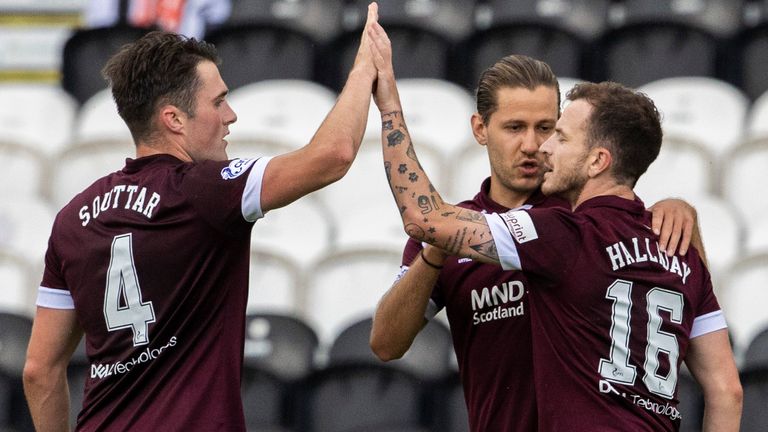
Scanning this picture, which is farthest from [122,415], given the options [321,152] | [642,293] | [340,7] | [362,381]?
[340,7]

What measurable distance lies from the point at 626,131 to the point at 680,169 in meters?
3.93

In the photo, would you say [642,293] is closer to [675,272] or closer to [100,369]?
[675,272]

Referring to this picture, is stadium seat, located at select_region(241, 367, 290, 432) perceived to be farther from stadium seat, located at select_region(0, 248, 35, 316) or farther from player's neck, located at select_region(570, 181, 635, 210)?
player's neck, located at select_region(570, 181, 635, 210)

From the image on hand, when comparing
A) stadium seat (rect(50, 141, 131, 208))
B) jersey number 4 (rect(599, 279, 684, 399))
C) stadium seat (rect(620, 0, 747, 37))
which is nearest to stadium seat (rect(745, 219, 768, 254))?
stadium seat (rect(620, 0, 747, 37))

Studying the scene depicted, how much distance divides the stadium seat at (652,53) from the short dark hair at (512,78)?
4.35 metres

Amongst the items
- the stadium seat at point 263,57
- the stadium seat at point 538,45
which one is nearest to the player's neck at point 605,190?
the stadium seat at point 538,45

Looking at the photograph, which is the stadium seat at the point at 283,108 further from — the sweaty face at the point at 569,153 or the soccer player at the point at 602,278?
the soccer player at the point at 602,278

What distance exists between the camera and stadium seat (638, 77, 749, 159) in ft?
27.9

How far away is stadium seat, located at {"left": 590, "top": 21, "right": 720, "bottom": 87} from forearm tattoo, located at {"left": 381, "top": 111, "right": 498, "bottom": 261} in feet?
16.1

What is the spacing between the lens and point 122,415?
4.12 m

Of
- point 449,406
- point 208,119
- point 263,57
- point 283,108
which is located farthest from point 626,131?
point 263,57

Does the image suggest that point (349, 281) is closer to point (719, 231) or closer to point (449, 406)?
point (449, 406)

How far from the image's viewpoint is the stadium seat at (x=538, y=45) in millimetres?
9055

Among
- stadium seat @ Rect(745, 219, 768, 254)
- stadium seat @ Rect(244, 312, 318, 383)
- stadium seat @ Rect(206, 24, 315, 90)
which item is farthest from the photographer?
stadium seat @ Rect(206, 24, 315, 90)
